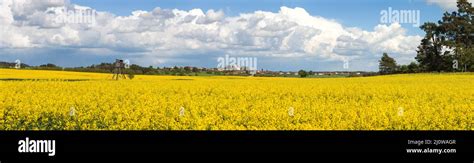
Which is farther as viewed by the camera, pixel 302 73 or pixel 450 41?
pixel 450 41

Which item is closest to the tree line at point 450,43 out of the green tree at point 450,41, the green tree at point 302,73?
the green tree at point 450,41

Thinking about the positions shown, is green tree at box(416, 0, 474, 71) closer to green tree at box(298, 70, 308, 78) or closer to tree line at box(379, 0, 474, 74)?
tree line at box(379, 0, 474, 74)

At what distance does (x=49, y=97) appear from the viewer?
13.7m

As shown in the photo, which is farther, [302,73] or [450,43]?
[450,43]

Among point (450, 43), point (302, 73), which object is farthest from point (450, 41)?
point (302, 73)

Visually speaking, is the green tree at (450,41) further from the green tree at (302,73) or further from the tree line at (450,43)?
the green tree at (302,73)

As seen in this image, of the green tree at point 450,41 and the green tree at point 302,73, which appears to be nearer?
the green tree at point 302,73

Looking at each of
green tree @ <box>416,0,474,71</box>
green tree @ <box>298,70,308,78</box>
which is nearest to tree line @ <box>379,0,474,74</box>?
green tree @ <box>416,0,474,71</box>

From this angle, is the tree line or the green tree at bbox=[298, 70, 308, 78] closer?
the green tree at bbox=[298, 70, 308, 78]

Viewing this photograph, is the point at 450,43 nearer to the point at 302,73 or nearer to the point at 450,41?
the point at 450,41
